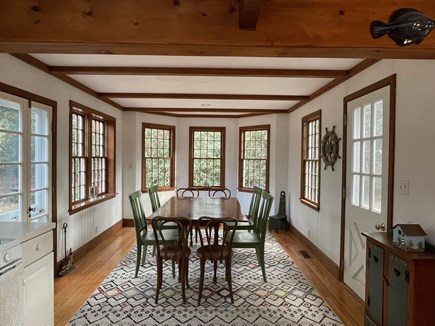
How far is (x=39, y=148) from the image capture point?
10.7 ft

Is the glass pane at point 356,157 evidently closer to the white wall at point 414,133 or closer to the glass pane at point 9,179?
the white wall at point 414,133

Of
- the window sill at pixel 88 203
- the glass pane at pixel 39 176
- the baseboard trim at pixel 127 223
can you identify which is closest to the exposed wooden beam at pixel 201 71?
the glass pane at pixel 39 176

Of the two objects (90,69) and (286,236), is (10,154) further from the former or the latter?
(286,236)

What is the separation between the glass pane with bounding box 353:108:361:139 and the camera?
10.3 feet

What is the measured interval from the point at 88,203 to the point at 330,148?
361 cm

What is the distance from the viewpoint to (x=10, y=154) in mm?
2754

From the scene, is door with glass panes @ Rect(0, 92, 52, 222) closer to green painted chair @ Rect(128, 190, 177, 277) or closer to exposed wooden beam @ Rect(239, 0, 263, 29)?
green painted chair @ Rect(128, 190, 177, 277)

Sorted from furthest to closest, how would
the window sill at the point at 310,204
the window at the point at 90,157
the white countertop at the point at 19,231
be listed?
the window sill at the point at 310,204 → the window at the point at 90,157 → the white countertop at the point at 19,231

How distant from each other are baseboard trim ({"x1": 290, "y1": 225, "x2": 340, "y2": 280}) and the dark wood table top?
133 cm

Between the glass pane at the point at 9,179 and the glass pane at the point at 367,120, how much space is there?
11.6 feet

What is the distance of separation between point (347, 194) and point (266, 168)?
118 inches

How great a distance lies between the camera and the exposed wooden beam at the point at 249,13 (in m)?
1.58

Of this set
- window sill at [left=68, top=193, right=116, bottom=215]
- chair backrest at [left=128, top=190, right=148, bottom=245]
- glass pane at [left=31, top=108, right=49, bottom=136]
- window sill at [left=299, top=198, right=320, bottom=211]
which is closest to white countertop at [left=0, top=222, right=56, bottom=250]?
chair backrest at [left=128, top=190, right=148, bottom=245]

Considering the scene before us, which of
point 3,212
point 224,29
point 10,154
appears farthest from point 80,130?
point 224,29
